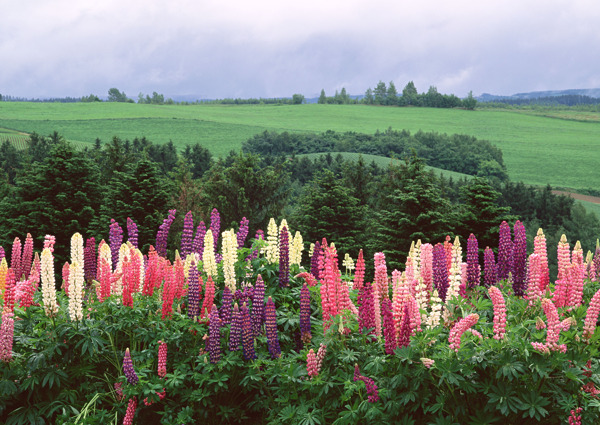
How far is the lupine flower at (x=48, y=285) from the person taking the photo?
23.2 feet

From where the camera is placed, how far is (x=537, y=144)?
137 metres

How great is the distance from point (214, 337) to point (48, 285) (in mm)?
1932

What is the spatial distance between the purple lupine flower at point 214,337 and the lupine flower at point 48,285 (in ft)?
5.89

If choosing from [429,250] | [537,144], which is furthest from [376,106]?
[429,250]

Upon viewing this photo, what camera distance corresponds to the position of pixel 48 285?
7137 mm

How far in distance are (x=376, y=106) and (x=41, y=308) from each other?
17789 cm

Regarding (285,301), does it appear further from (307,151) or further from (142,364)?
(307,151)

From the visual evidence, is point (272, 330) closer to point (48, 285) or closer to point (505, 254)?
point (48, 285)

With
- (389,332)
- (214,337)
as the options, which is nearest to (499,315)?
(389,332)

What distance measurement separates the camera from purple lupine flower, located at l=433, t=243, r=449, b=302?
302 inches

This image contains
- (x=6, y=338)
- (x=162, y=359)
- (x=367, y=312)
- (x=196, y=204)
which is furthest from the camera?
(x=196, y=204)

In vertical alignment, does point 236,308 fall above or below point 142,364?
above

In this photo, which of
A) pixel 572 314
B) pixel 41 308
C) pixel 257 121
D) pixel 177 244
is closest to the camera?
pixel 572 314

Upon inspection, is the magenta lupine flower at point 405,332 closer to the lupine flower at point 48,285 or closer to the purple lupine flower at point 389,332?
the purple lupine flower at point 389,332
